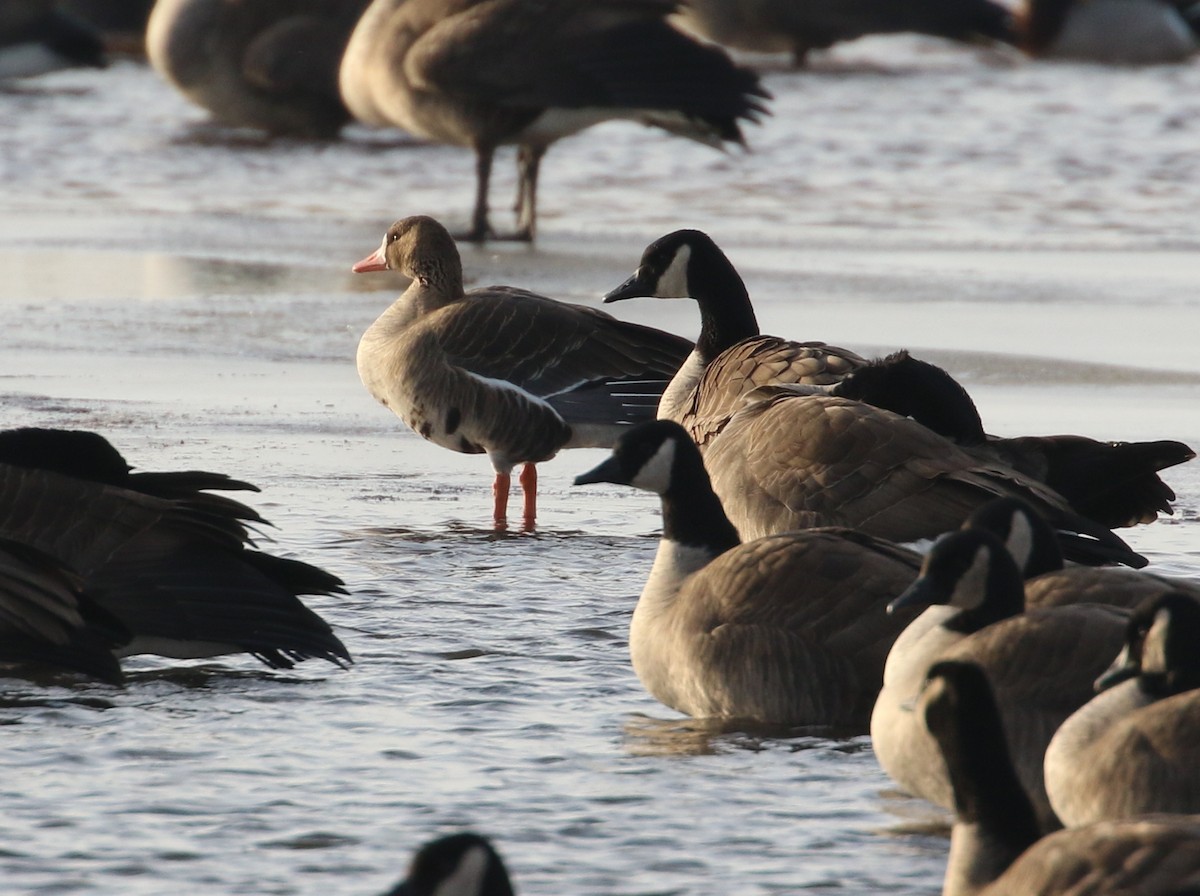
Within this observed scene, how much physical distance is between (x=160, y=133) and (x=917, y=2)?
10.2m

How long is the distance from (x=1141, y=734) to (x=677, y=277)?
16.6 ft

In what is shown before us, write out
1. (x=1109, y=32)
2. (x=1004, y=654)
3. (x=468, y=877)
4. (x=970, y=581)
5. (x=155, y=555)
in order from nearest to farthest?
(x=468, y=877)
(x=1004, y=654)
(x=970, y=581)
(x=155, y=555)
(x=1109, y=32)

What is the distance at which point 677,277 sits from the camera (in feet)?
31.1

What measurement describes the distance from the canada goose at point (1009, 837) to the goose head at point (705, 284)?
5.03 m

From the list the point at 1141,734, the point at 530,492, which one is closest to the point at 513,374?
the point at 530,492

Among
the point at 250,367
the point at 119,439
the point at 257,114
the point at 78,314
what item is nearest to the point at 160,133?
the point at 257,114

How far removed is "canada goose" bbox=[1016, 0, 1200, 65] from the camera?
29.1m

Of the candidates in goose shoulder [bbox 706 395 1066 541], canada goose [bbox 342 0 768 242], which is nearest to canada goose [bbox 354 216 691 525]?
goose shoulder [bbox 706 395 1066 541]

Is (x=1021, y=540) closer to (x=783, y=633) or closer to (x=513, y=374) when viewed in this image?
(x=783, y=633)

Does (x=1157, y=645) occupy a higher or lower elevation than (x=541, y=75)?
lower

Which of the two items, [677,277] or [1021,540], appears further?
[677,277]

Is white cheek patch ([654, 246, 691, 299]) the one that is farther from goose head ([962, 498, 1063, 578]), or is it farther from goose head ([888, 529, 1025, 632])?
goose head ([888, 529, 1025, 632])

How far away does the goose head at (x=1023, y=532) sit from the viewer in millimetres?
5895


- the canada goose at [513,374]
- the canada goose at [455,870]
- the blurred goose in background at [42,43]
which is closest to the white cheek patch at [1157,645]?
the canada goose at [455,870]
